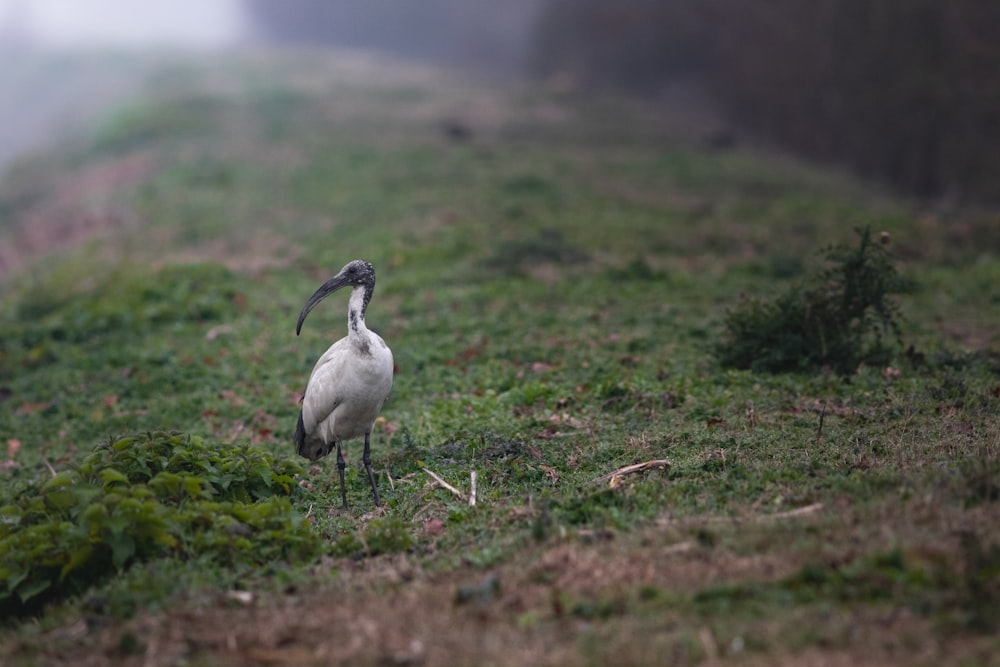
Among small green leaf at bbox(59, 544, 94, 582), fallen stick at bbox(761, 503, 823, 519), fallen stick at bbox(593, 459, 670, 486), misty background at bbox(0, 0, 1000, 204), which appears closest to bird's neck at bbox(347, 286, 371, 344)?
fallen stick at bbox(593, 459, 670, 486)

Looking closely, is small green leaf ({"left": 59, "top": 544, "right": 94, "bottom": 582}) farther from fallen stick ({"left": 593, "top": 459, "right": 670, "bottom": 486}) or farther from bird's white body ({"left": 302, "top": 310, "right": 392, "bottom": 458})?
fallen stick ({"left": 593, "top": 459, "right": 670, "bottom": 486})

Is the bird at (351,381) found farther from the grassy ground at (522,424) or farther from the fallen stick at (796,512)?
the fallen stick at (796,512)

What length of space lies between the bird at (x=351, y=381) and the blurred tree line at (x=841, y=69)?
21531 millimetres

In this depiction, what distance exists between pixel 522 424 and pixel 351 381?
6.32 feet

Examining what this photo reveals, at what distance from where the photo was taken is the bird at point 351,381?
691 cm

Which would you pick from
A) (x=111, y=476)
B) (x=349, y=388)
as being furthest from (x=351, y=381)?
(x=111, y=476)

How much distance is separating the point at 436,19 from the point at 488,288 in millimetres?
59428

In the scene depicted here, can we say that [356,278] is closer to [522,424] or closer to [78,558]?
[522,424]

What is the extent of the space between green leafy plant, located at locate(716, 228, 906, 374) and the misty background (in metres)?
17.2

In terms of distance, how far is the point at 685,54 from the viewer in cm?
4200

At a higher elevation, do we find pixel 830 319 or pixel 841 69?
pixel 841 69

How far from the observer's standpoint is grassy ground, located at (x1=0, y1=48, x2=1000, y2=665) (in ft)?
14.7

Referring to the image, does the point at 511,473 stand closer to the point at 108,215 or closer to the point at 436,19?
the point at 108,215

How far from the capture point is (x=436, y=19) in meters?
68.6
